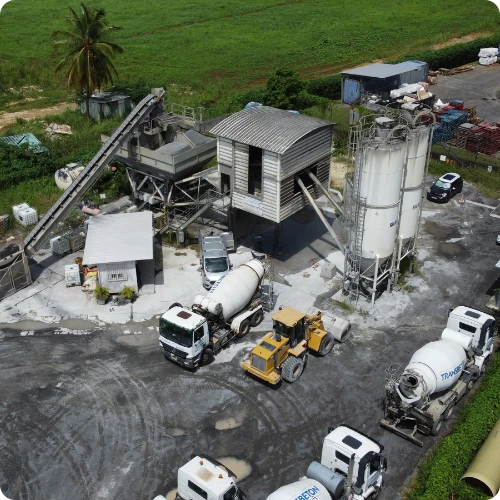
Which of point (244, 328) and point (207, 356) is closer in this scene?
point (207, 356)

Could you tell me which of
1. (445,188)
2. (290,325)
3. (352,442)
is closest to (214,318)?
(290,325)

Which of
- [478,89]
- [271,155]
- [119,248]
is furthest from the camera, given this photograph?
[478,89]

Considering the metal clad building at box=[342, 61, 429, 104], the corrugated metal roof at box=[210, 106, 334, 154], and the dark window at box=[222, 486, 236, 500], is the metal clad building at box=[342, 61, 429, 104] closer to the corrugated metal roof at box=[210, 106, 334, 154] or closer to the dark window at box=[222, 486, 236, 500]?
the corrugated metal roof at box=[210, 106, 334, 154]

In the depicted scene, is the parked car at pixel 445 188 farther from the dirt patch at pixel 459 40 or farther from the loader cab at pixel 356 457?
the dirt patch at pixel 459 40

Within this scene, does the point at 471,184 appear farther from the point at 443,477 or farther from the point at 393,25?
the point at 393,25

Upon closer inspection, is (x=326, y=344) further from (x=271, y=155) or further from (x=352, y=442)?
(x=271, y=155)
